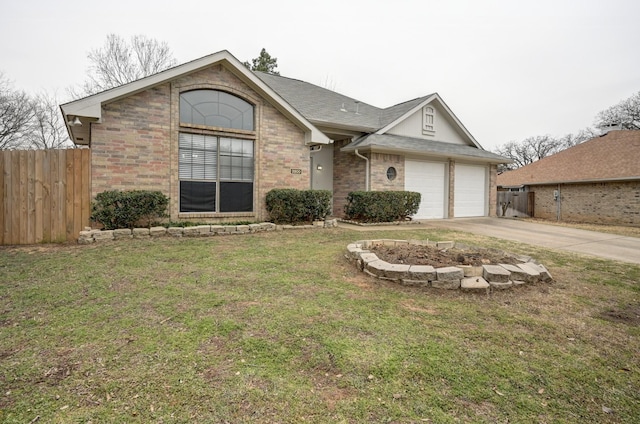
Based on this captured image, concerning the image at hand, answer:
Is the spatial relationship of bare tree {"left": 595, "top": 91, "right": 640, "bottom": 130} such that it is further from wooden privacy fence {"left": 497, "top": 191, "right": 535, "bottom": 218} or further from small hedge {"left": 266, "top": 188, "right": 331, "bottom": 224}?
small hedge {"left": 266, "top": 188, "right": 331, "bottom": 224}

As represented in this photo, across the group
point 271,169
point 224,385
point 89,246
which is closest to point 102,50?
point 271,169

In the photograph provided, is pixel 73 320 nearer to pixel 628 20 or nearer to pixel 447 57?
pixel 628 20

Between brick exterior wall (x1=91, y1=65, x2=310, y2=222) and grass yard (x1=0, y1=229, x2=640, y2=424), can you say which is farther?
brick exterior wall (x1=91, y1=65, x2=310, y2=222)

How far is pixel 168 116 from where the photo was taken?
336 inches

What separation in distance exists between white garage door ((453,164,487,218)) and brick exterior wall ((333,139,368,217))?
554cm

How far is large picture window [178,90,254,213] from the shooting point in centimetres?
886

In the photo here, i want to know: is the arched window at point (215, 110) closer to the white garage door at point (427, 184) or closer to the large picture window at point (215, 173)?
the large picture window at point (215, 173)

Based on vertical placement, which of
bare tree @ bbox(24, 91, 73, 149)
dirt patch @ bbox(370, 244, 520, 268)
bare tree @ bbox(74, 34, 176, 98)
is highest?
bare tree @ bbox(74, 34, 176, 98)

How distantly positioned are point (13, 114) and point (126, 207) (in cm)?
2248

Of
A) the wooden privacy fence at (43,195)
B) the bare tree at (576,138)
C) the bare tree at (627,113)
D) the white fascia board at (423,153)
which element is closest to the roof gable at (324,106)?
the white fascia board at (423,153)

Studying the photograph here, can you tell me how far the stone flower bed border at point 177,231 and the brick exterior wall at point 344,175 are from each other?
4.53 meters

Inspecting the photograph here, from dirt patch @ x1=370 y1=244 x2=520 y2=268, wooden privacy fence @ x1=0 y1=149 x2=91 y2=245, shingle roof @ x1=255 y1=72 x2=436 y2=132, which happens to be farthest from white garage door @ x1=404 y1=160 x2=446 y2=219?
wooden privacy fence @ x1=0 y1=149 x2=91 y2=245

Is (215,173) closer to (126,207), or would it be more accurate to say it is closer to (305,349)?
(126,207)

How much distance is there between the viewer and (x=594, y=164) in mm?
16812
